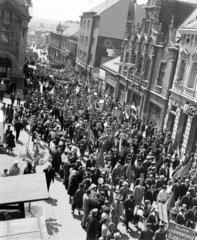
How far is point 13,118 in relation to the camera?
25094 millimetres

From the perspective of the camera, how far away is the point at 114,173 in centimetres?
1576

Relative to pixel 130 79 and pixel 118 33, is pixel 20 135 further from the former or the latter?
pixel 118 33

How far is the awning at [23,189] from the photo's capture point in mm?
9586

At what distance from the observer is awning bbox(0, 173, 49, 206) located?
9.59 metres

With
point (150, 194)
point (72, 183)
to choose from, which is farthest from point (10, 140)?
point (150, 194)

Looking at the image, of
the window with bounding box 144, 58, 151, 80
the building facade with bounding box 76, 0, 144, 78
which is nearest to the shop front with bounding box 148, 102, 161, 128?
the window with bounding box 144, 58, 151, 80

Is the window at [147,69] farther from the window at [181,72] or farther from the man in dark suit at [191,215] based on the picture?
the man in dark suit at [191,215]

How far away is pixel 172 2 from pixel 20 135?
63.8ft

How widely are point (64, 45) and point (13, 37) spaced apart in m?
35.5

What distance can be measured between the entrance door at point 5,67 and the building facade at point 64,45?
2799 cm

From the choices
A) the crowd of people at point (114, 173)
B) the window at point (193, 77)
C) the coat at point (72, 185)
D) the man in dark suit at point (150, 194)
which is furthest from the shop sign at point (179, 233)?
the window at point (193, 77)

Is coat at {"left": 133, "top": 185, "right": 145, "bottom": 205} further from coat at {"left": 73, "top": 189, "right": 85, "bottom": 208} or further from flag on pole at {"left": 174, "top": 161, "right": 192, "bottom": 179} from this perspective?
flag on pole at {"left": 174, "top": 161, "right": 192, "bottom": 179}

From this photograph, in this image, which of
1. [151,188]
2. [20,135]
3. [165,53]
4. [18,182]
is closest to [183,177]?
[151,188]

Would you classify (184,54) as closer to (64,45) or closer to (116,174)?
(116,174)
